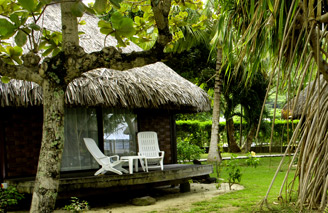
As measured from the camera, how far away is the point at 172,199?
6602 millimetres

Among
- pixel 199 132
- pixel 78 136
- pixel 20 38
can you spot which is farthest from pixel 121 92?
pixel 199 132

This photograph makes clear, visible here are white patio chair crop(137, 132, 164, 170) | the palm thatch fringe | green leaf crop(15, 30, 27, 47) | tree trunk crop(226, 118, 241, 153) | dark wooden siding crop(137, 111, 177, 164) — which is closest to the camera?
green leaf crop(15, 30, 27, 47)

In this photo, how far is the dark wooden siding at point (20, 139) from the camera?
6.89 metres

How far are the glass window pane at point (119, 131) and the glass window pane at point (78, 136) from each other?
0.31 metres

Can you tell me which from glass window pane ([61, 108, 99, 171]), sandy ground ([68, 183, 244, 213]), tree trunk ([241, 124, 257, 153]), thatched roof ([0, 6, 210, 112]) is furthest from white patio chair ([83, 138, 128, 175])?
tree trunk ([241, 124, 257, 153])

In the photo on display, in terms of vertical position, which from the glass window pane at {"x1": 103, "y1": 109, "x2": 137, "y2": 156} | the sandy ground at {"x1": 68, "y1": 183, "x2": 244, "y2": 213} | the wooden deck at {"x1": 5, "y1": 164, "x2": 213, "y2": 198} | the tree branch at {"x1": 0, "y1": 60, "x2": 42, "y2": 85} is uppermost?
the tree branch at {"x1": 0, "y1": 60, "x2": 42, "y2": 85}

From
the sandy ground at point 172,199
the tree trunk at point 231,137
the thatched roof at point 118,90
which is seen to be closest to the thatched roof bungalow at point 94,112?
the thatched roof at point 118,90

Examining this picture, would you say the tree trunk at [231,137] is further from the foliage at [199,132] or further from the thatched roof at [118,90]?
the thatched roof at [118,90]

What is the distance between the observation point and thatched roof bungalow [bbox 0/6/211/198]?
645 centimetres

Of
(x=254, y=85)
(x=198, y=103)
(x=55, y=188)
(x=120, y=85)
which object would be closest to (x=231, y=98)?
(x=254, y=85)

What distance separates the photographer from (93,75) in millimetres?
6898

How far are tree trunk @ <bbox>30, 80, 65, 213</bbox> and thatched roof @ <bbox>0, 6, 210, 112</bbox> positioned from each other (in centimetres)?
262

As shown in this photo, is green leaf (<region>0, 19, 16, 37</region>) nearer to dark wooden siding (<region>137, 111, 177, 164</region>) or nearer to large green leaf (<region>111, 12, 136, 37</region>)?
large green leaf (<region>111, 12, 136, 37</region>)

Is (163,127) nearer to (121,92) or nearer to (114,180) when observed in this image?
(121,92)
